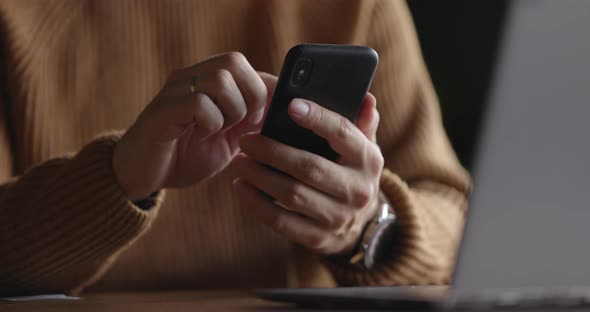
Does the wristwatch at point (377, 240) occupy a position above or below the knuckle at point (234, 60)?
below

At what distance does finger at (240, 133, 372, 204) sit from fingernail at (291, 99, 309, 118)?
0.06 m

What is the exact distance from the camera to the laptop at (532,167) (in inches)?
11.9

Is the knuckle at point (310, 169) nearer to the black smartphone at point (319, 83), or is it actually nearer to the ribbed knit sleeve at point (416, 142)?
the black smartphone at point (319, 83)

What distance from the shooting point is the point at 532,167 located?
311 mm

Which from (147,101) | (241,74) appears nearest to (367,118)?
(241,74)

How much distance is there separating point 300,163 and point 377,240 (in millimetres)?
210

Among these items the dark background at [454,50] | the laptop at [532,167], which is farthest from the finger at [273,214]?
the dark background at [454,50]

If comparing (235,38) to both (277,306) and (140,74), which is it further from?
(277,306)

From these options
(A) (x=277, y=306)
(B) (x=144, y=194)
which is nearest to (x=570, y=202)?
(A) (x=277, y=306)

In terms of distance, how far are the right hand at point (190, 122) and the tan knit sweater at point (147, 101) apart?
0.07 m

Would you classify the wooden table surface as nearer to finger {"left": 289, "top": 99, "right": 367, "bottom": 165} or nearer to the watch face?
finger {"left": 289, "top": 99, "right": 367, "bottom": 165}

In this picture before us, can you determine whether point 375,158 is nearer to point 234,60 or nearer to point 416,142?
point 234,60

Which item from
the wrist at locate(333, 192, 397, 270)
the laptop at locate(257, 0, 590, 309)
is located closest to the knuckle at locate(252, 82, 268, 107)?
the wrist at locate(333, 192, 397, 270)

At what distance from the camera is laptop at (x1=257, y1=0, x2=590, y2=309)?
0.30 metres
